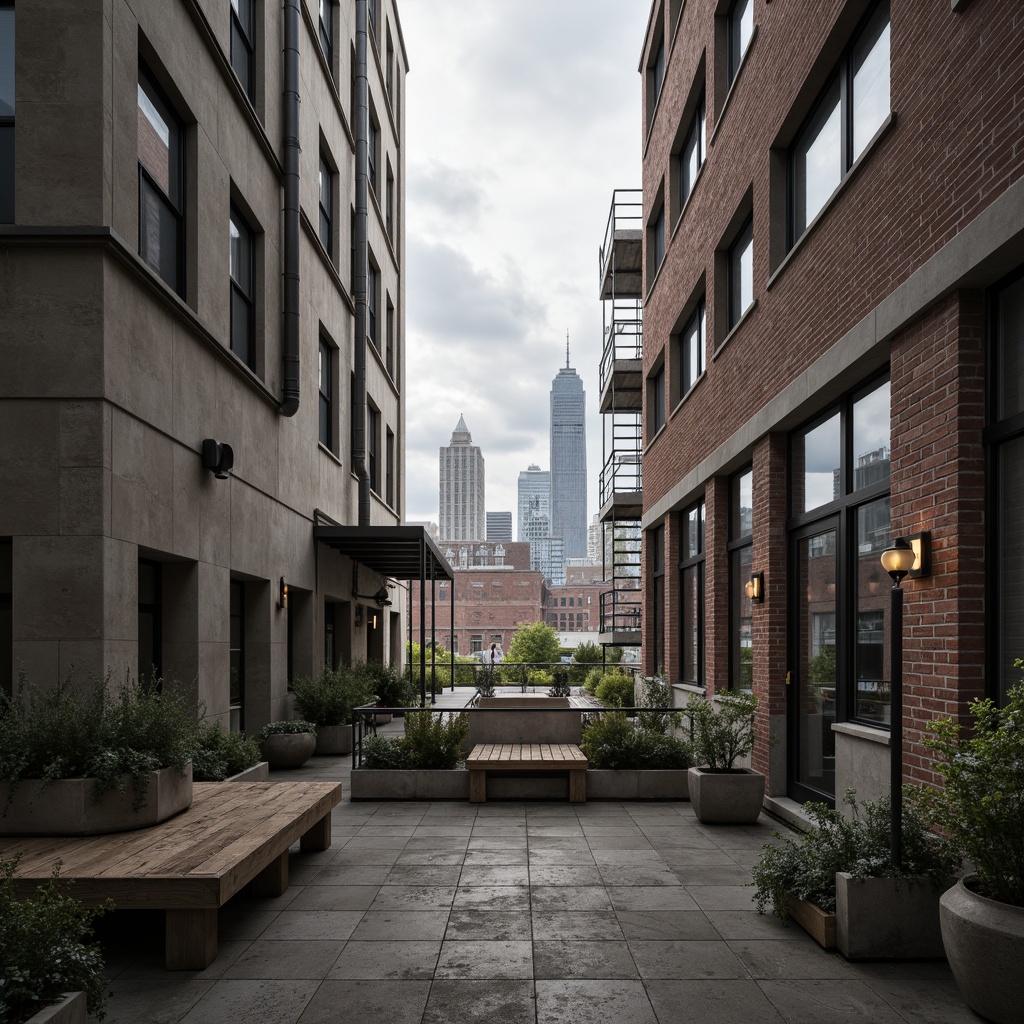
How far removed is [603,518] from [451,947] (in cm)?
2268

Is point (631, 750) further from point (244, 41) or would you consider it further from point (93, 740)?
point (244, 41)

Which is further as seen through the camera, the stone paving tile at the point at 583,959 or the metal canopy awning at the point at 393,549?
the metal canopy awning at the point at 393,549

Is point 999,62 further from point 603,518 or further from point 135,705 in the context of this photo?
point 603,518

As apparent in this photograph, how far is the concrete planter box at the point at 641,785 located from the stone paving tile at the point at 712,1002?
6.17m

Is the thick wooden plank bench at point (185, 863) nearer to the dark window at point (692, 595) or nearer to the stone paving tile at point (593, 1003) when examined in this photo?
the stone paving tile at point (593, 1003)

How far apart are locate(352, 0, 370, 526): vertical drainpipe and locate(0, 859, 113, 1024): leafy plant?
17.5m

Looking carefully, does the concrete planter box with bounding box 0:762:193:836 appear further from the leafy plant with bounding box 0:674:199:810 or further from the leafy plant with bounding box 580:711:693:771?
the leafy plant with bounding box 580:711:693:771

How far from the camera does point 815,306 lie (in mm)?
9703

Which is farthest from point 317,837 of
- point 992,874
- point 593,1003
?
point 992,874

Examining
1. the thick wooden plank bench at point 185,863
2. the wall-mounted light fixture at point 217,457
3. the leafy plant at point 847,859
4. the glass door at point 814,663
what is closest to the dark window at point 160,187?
the wall-mounted light fixture at point 217,457

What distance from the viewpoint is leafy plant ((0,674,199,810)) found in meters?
6.68

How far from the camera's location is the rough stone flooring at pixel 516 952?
5.20m

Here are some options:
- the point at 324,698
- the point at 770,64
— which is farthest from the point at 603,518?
the point at 770,64

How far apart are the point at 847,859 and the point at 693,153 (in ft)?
47.7
